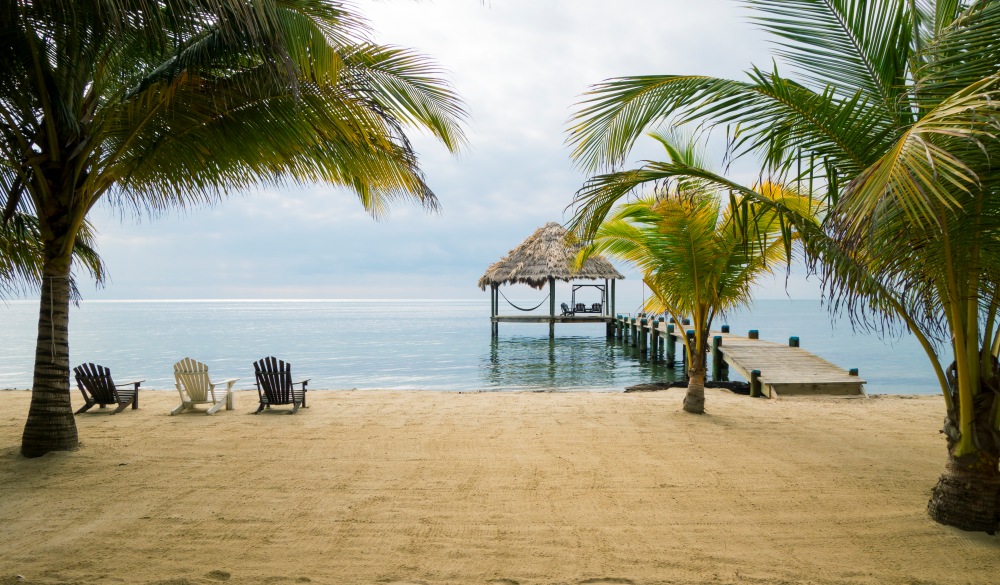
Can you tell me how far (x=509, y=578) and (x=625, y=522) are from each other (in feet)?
3.54

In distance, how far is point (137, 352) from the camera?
28.4 meters

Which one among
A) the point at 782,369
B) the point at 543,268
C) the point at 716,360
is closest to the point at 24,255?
the point at 782,369

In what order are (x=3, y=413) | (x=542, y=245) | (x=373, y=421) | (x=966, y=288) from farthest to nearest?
(x=542, y=245)
(x=3, y=413)
(x=373, y=421)
(x=966, y=288)

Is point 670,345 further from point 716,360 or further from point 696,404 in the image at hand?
point 696,404

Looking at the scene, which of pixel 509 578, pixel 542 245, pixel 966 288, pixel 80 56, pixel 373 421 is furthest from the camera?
pixel 542 245

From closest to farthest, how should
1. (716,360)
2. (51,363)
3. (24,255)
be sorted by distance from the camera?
(51,363)
(24,255)
(716,360)

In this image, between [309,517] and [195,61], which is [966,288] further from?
[195,61]

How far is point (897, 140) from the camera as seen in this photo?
3303 millimetres

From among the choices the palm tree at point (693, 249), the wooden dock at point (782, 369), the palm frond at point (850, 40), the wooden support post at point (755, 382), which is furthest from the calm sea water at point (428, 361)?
the palm frond at point (850, 40)

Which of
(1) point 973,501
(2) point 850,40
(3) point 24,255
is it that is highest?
(2) point 850,40

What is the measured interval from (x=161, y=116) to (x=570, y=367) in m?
15.3

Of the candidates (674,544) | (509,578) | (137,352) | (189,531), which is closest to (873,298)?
(674,544)

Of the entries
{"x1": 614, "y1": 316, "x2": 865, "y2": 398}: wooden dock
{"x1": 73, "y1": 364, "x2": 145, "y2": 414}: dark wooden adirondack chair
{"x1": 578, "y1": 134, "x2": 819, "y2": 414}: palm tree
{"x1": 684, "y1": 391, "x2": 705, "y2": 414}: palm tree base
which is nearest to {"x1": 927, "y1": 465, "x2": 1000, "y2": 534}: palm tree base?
{"x1": 578, "y1": 134, "x2": 819, "y2": 414}: palm tree

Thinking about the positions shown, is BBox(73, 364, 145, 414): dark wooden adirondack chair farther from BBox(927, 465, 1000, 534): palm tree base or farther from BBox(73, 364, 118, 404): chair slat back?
BBox(927, 465, 1000, 534): palm tree base
